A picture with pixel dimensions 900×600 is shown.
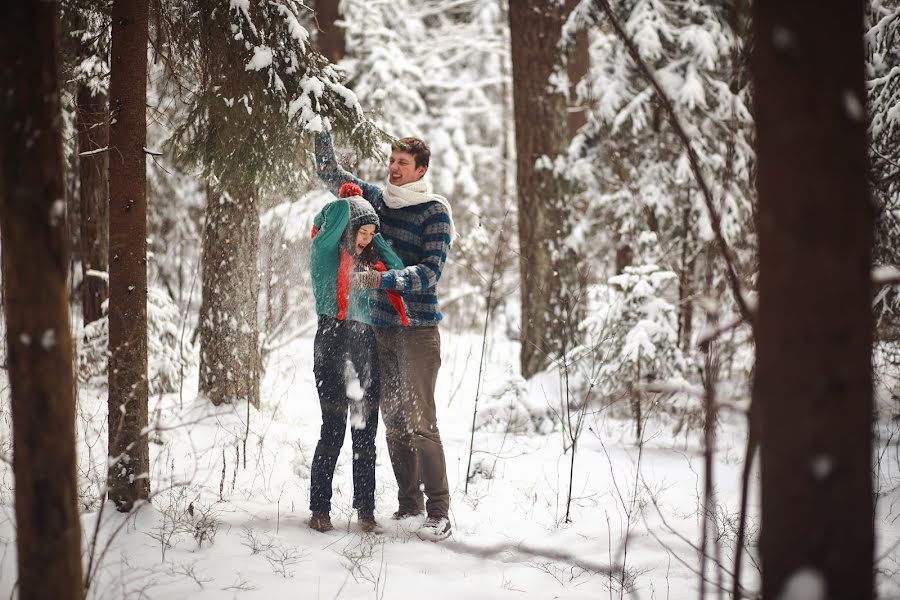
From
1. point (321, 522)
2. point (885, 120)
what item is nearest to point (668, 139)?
point (885, 120)

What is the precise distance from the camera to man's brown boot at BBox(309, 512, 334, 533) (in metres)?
3.68

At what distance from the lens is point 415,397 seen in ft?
12.3

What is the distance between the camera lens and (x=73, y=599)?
2016 mm

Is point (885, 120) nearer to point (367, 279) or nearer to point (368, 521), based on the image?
point (367, 279)

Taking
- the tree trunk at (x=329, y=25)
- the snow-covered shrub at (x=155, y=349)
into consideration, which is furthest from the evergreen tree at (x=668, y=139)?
the snow-covered shrub at (x=155, y=349)

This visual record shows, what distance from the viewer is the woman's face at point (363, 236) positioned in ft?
11.8

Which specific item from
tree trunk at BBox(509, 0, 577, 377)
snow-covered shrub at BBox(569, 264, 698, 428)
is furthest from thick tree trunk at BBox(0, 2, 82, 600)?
tree trunk at BBox(509, 0, 577, 377)

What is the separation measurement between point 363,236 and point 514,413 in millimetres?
2922

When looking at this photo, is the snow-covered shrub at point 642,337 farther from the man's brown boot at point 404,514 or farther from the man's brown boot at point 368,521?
the man's brown boot at point 368,521

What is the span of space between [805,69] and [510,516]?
3423 millimetres

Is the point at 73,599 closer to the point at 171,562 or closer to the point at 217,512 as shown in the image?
the point at 171,562

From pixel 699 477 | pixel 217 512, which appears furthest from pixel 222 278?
pixel 699 477

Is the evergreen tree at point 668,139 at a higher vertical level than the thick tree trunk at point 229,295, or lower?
higher

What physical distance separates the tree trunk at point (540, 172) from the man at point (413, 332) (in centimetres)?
353
